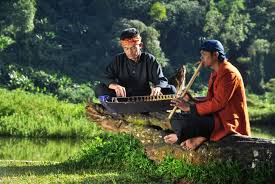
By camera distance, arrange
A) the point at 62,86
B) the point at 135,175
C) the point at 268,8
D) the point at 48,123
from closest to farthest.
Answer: the point at 135,175 → the point at 48,123 → the point at 62,86 → the point at 268,8

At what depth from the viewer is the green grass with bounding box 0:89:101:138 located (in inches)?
619

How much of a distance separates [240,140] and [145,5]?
3094cm

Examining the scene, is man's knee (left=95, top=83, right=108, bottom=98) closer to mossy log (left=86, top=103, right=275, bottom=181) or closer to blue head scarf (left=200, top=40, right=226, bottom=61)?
mossy log (left=86, top=103, right=275, bottom=181)

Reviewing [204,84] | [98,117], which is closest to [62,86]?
[204,84]

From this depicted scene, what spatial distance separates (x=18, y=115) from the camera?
1681cm

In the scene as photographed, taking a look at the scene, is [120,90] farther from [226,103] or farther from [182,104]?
[226,103]

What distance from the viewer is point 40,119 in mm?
16453

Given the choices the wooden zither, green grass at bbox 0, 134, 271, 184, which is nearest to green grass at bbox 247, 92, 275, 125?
green grass at bbox 0, 134, 271, 184

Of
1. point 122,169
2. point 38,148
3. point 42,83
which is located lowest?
point 42,83

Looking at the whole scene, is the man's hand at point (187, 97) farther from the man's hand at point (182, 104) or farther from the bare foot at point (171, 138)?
the bare foot at point (171, 138)

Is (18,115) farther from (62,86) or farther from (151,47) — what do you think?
(151,47)

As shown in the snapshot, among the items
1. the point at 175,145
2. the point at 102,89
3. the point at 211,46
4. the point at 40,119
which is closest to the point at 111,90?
the point at 102,89

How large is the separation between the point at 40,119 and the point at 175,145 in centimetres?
1041

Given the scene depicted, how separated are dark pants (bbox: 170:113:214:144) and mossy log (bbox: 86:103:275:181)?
145 mm
